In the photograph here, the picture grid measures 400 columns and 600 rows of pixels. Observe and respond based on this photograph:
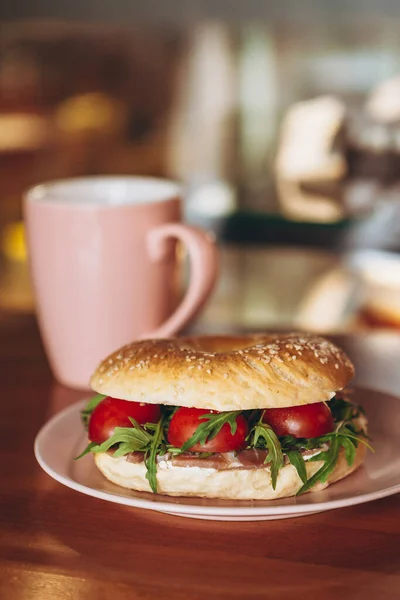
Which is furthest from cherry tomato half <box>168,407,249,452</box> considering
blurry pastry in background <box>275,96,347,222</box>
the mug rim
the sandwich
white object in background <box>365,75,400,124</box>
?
white object in background <box>365,75,400,124</box>

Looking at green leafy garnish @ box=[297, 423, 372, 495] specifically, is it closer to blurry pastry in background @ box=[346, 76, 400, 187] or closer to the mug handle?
the mug handle

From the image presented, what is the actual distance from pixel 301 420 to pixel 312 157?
1.80 metres

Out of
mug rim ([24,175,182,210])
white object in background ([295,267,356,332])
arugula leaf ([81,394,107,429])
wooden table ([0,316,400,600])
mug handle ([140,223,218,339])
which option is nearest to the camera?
wooden table ([0,316,400,600])

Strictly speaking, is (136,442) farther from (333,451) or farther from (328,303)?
(328,303)

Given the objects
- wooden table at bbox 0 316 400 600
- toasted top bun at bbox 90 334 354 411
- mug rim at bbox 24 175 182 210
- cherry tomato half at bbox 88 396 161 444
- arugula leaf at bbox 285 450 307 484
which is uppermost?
mug rim at bbox 24 175 182 210

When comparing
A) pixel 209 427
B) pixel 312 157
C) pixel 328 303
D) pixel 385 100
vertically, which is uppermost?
pixel 209 427

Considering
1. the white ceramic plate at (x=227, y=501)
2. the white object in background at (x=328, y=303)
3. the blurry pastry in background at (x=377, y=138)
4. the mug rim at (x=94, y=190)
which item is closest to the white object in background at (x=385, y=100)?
the blurry pastry in background at (x=377, y=138)

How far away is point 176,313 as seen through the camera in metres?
1.07

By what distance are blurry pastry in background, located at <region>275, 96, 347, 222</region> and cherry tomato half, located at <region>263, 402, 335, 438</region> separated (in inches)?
56.2

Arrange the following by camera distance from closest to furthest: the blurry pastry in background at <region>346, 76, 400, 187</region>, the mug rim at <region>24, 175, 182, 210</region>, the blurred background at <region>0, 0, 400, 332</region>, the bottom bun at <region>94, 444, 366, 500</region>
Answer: the bottom bun at <region>94, 444, 366, 500</region> < the mug rim at <region>24, 175, 182, 210</region> < the blurred background at <region>0, 0, 400, 332</region> < the blurry pastry in background at <region>346, 76, 400, 187</region>

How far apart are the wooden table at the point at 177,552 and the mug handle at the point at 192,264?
0.93 ft

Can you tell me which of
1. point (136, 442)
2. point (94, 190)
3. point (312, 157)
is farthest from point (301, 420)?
point (312, 157)

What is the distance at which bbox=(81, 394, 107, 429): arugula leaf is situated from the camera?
0.87 m

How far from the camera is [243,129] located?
276cm
